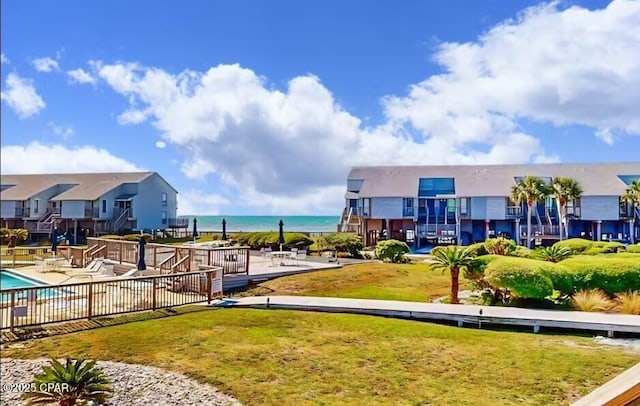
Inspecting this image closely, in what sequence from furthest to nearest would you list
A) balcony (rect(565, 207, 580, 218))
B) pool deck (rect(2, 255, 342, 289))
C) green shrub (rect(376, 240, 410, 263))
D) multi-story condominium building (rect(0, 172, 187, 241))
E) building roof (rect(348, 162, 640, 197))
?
green shrub (rect(376, 240, 410, 263)) → pool deck (rect(2, 255, 342, 289)) → balcony (rect(565, 207, 580, 218)) → building roof (rect(348, 162, 640, 197)) → multi-story condominium building (rect(0, 172, 187, 241))

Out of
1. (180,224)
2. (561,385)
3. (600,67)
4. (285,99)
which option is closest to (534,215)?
(600,67)

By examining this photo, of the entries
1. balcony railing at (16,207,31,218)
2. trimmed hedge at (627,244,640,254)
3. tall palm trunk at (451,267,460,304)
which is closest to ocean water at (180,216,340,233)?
balcony railing at (16,207,31,218)

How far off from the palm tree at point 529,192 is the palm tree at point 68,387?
6315 mm

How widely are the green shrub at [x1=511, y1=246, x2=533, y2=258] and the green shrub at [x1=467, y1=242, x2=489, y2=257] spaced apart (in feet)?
1.82

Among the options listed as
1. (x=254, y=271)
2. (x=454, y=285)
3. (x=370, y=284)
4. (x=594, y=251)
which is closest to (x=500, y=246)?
(x=454, y=285)

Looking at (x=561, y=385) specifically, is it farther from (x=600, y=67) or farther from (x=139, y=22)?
(x=139, y=22)

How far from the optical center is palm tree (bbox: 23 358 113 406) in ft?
12.9

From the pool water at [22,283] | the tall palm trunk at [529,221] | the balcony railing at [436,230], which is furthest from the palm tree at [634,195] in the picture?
the pool water at [22,283]

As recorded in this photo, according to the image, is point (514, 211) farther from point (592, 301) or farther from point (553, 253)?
point (592, 301)

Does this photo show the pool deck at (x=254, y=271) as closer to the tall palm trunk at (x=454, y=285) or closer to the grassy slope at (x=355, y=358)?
the grassy slope at (x=355, y=358)

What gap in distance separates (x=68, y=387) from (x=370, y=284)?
22.1ft

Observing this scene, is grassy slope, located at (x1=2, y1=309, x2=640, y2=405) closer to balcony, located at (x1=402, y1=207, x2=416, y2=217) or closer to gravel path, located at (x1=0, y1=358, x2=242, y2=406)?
gravel path, located at (x1=0, y1=358, x2=242, y2=406)

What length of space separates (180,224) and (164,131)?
1.83 meters

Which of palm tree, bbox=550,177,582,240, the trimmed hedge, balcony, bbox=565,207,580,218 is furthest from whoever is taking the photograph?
balcony, bbox=565,207,580,218
